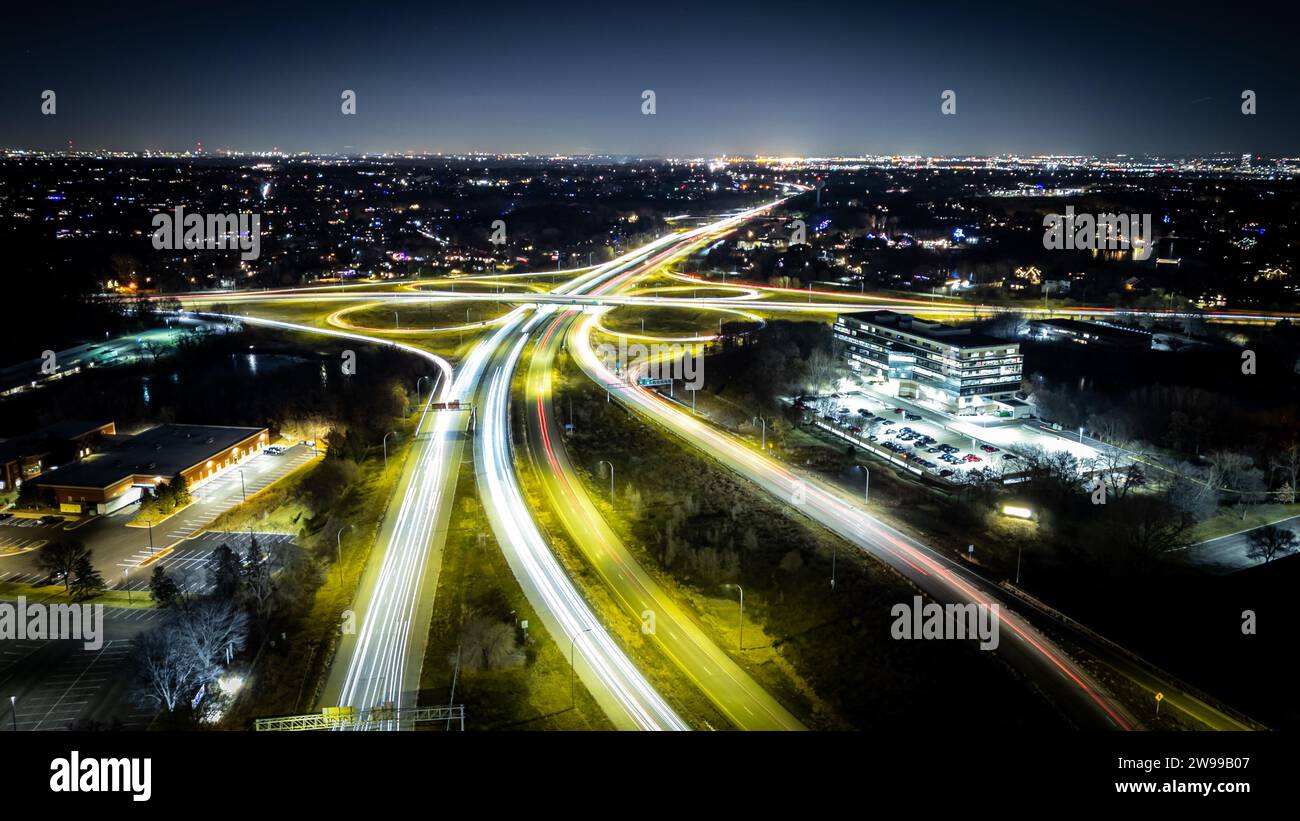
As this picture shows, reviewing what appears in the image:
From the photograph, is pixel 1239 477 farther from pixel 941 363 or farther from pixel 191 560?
pixel 191 560

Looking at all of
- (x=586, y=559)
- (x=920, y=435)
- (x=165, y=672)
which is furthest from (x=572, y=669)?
(x=920, y=435)

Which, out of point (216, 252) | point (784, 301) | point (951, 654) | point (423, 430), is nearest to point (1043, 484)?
point (951, 654)

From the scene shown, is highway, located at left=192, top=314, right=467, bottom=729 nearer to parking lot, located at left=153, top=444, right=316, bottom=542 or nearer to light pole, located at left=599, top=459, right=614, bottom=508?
parking lot, located at left=153, top=444, right=316, bottom=542

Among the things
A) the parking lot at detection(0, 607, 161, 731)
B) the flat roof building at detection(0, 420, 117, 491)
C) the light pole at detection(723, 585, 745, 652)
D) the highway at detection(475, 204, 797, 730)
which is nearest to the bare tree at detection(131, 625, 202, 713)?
the parking lot at detection(0, 607, 161, 731)

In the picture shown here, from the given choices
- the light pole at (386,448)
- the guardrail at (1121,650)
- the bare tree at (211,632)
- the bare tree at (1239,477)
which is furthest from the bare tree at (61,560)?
the bare tree at (1239,477)

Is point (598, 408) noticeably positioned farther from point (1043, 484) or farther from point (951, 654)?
point (951, 654)
